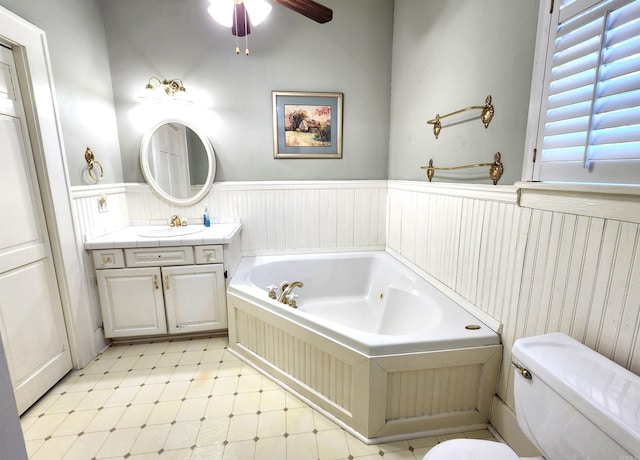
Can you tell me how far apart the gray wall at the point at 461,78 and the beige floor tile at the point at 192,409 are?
1974 mm

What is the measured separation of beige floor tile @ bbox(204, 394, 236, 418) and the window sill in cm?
181

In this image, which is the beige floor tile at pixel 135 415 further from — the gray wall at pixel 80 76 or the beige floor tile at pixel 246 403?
the gray wall at pixel 80 76

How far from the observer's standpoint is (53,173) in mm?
1750

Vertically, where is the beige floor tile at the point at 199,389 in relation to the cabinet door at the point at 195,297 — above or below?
below

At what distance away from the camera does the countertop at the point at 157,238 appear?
80.4 inches

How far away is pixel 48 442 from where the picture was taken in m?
1.43

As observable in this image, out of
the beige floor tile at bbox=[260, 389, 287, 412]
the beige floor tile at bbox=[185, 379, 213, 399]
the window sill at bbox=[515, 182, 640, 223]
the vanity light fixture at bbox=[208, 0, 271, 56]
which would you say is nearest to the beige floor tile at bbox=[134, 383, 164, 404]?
the beige floor tile at bbox=[185, 379, 213, 399]

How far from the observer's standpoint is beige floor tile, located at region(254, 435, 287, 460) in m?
1.35

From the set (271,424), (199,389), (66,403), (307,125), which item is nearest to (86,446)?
(66,403)

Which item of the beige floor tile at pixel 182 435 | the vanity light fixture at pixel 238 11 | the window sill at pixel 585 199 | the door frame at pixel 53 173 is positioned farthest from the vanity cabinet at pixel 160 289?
the window sill at pixel 585 199

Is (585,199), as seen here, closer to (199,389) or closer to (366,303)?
(366,303)

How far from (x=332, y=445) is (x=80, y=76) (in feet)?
9.12

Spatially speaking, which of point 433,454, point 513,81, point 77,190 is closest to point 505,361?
point 433,454

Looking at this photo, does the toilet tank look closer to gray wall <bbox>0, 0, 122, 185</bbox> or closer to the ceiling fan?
the ceiling fan
